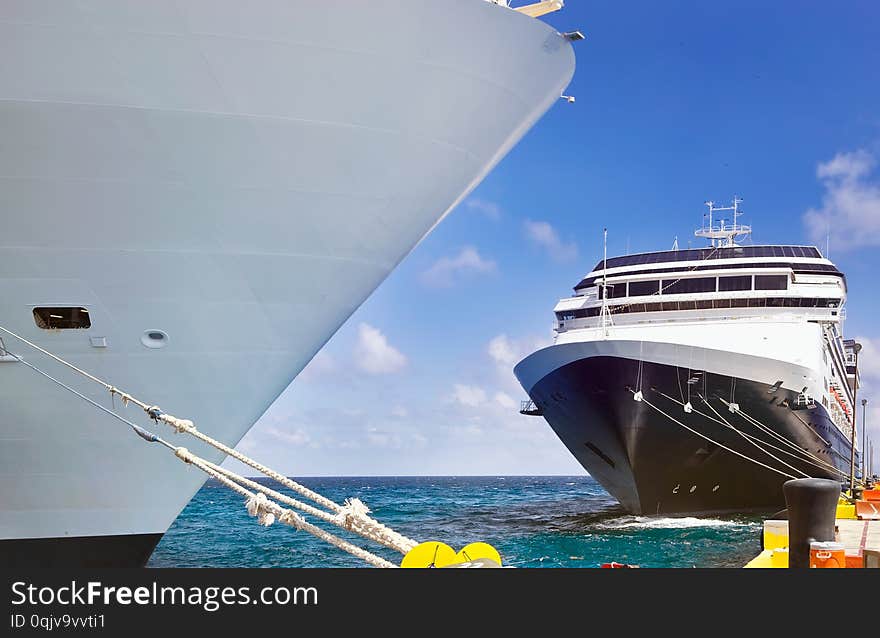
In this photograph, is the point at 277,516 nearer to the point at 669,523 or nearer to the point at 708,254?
the point at 669,523

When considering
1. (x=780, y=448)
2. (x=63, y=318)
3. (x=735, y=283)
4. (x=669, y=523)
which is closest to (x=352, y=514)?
(x=63, y=318)

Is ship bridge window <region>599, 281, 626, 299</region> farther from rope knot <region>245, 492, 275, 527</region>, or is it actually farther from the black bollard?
rope knot <region>245, 492, 275, 527</region>

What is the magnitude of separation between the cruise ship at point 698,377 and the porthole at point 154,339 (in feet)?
54.2

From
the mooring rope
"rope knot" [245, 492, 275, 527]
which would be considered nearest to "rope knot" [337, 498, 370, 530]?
the mooring rope

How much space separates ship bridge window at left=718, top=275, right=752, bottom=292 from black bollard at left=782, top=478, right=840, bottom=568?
22.8 metres

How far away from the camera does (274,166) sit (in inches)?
312

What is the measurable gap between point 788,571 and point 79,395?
615 cm

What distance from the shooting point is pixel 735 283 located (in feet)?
96.1

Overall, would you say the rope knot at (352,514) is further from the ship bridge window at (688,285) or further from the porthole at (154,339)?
the ship bridge window at (688,285)

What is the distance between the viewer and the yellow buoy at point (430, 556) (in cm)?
492

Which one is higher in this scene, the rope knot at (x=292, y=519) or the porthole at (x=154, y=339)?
the porthole at (x=154, y=339)

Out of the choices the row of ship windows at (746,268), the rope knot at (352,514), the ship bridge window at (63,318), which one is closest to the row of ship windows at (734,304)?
the row of ship windows at (746,268)

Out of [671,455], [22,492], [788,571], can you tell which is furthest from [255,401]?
[671,455]

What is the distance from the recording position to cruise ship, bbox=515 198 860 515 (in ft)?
77.4
